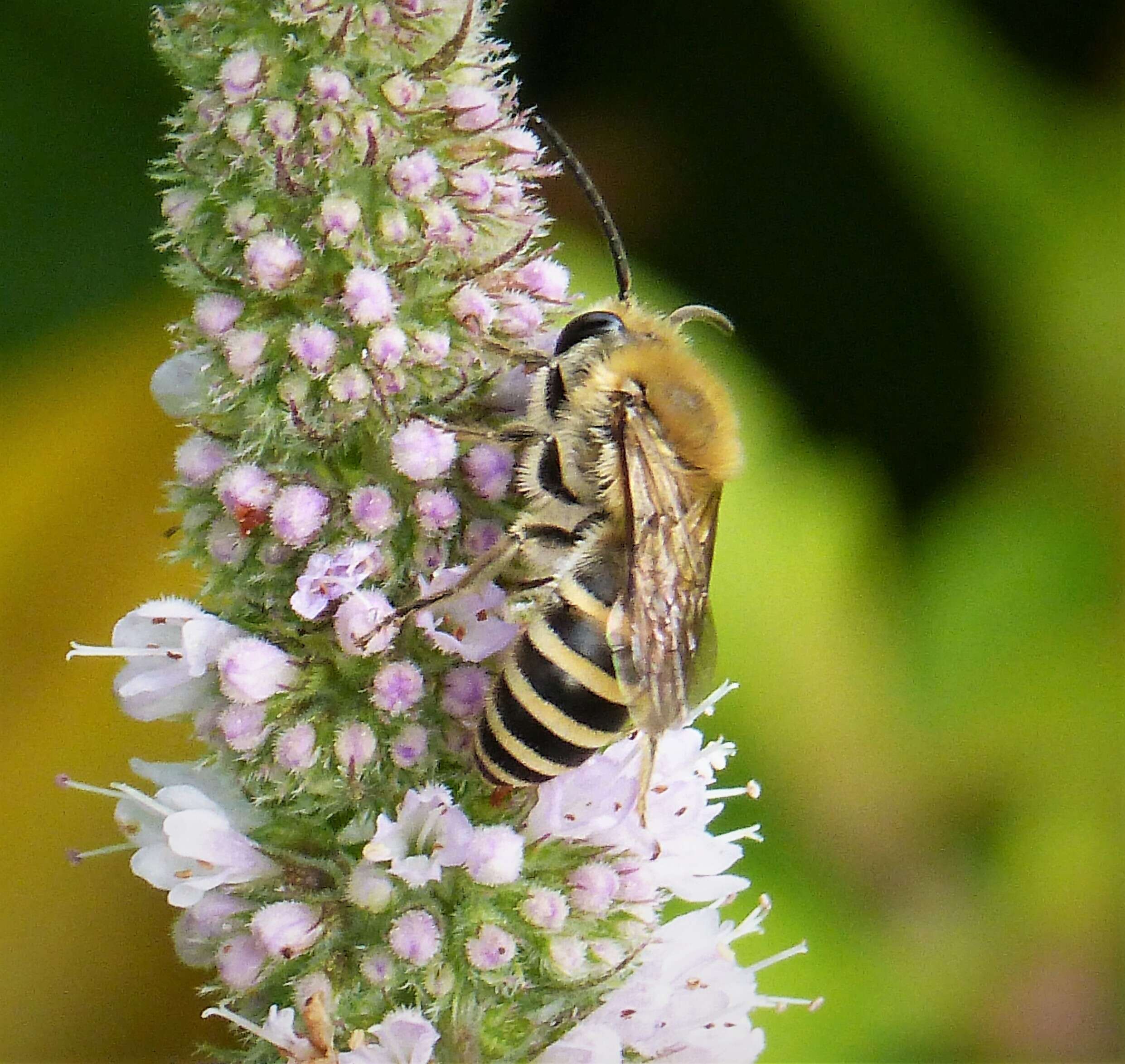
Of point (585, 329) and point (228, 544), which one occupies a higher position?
point (585, 329)

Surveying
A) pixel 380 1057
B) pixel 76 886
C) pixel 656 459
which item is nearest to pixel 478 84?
pixel 656 459

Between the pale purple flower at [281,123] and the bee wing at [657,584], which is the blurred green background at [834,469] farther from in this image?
the pale purple flower at [281,123]

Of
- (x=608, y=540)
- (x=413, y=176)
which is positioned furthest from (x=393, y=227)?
(x=608, y=540)

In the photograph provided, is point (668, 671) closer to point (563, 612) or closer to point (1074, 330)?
point (563, 612)

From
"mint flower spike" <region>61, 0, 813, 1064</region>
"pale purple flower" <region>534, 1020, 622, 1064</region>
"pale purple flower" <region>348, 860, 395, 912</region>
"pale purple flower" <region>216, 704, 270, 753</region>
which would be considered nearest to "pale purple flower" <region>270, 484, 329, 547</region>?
"mint flower spike" <region>61, 0, 813, 1064</region>

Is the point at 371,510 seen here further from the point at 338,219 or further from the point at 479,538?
the point at 338,219
